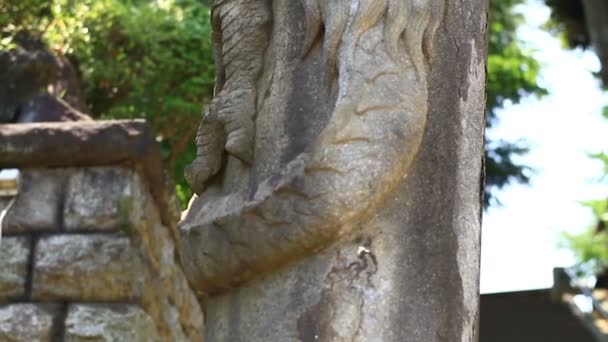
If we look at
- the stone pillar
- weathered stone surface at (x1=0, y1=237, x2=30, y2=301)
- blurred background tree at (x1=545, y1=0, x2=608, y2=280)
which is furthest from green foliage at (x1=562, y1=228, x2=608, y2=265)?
the stone pillar

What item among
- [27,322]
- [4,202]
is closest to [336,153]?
[27,322]

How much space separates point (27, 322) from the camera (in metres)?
5.79

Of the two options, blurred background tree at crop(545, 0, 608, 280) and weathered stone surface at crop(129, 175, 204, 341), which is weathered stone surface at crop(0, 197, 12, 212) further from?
blurred background tree at crop(545, 0, 608, 280)

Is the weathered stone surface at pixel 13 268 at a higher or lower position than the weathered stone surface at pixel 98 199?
lower

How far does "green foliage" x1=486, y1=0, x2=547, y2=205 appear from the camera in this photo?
43.8ft

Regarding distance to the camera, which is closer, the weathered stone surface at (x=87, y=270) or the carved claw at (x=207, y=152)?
the carved claw at (x=207, y=152)

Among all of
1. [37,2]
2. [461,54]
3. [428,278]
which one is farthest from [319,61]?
[37,2]

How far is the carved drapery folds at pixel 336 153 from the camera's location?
298 cm

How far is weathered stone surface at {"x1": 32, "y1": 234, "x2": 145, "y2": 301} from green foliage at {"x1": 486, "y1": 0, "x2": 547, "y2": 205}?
778cm

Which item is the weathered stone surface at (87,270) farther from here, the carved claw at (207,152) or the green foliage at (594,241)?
the green foliage at (594,241)

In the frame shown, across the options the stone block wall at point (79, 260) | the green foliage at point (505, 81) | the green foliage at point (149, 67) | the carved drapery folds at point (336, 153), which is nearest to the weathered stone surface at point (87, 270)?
the stone block wall at point (79, 260)

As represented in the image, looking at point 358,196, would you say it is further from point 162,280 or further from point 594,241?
point 594,241

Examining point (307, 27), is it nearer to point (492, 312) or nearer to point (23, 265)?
point (23, 265)

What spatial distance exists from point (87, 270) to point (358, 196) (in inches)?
120
